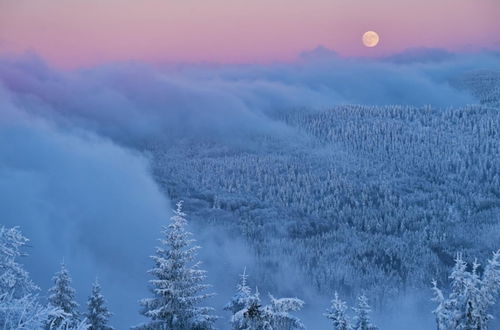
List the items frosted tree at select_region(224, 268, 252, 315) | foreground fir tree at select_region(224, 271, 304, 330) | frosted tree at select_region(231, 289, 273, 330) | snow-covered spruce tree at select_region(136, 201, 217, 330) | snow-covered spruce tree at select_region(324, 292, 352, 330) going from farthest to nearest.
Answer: snow-covered spruce tree at select_region(324, 292, 352, 330) → snow-covered spruce tree at select_region(136, 201, 217, 330) → frosted tree at select_region(224, 268, 252, 315) → foreground fir tree at select_region(224, 271, 304, 330) → frosted tree at select_region(231, 289, 273, 330)

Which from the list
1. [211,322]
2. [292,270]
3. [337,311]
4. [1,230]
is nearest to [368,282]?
[292,270]

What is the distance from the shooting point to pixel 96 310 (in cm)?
3225

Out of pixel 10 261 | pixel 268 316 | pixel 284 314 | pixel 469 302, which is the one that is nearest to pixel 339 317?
pixel 469 302

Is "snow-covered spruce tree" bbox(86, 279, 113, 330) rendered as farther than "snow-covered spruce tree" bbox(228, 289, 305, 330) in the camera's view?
Yes

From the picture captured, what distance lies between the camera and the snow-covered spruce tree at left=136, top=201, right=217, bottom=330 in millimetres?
21234

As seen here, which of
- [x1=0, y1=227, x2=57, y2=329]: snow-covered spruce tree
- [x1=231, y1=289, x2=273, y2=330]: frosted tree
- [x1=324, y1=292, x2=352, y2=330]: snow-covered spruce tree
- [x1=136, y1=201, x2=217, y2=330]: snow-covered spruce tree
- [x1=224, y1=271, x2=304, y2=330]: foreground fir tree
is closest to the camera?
[x1=0, y1=227, x2=57, y2=329]: snow-covered spruce tree

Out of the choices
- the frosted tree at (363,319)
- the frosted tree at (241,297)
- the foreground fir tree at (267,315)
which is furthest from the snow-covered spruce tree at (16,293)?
the frosted tree at (363,319)

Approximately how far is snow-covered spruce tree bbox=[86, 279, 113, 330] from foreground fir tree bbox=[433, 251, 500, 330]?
2037cm

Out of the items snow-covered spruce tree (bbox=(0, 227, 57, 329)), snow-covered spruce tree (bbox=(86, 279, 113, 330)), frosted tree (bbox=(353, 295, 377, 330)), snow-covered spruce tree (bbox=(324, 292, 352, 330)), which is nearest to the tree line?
snow-covered spruce tree (bbox=(0, 227, 57, 329))

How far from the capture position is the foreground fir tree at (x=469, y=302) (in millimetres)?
20266

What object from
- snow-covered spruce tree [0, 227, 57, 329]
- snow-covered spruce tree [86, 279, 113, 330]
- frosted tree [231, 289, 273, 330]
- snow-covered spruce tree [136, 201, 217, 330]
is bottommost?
snow-covered spruce tree [0, 227, 57, 329]

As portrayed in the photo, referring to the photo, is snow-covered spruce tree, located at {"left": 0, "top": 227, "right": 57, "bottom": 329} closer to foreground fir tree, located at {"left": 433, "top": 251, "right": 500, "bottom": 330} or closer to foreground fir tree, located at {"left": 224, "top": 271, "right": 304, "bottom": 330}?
foreground fir tree, located at {"left": 224, "top": 271, "right": 304, "bottom": 330}

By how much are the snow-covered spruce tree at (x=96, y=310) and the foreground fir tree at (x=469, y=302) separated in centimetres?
2037

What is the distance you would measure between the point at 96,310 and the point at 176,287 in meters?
13.2
